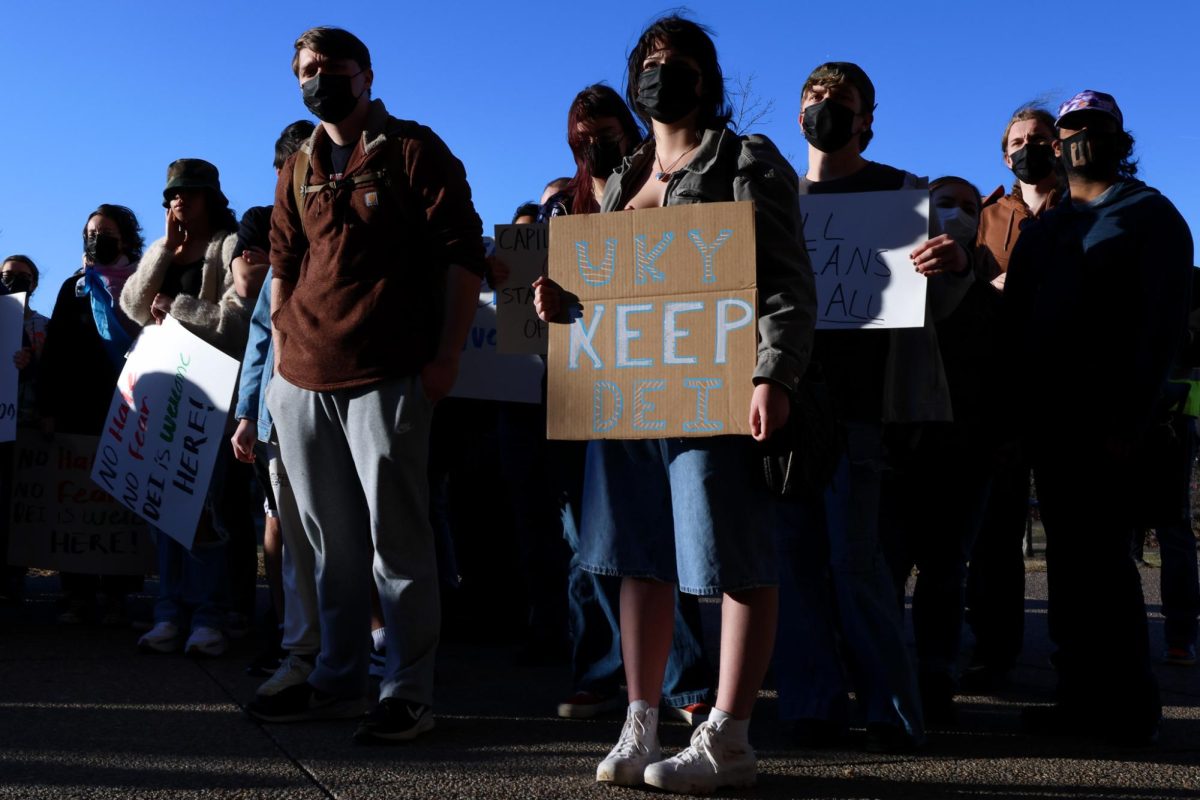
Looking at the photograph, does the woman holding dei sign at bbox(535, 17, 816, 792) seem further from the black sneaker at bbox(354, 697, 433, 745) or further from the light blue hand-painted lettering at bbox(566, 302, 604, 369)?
the black sneaker at bbox(354, 697, 433, 745)

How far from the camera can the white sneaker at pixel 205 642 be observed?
514 centimetres

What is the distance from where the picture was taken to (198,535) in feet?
17.4

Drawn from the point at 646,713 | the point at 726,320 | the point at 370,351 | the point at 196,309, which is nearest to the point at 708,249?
the point at 726,320

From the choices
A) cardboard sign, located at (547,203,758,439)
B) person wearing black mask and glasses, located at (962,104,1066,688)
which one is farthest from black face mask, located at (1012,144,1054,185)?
cardboard sign, located at (547,203,758,439)

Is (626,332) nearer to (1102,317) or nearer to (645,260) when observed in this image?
(645,260)

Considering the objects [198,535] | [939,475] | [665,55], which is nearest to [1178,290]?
[939,475]

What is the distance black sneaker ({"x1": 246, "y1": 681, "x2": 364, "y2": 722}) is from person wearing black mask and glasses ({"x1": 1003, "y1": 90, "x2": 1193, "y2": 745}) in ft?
6.74

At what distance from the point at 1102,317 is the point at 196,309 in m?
3.27

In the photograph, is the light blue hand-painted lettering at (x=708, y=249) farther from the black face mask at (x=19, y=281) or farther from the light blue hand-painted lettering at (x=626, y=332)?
the black face mask at (x=19, y=281)

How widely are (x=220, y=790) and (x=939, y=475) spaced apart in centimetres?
252

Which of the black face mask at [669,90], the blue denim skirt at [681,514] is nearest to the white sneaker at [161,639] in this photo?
the blue denim skirt at [681,514]

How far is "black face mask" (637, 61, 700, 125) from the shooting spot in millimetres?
3295

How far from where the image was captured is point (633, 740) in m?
3.28

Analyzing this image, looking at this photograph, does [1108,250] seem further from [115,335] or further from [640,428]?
[115,335]
